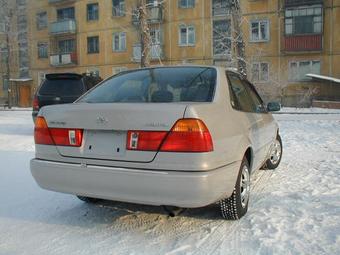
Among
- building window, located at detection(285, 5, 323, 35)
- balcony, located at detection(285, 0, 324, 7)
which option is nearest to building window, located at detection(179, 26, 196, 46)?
balcony, located at detection(285, 0, 324, 7)

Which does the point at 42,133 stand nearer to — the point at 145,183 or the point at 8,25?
the point at 145,183

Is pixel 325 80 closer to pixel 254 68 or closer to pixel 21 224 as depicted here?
pixel 254 68

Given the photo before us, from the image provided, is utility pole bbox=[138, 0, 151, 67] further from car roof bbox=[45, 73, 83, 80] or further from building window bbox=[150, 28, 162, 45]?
building window bbox=[150, 28, 162, 45]

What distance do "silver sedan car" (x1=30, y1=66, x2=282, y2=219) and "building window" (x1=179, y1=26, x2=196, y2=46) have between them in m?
29.3

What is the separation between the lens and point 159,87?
4.24 m

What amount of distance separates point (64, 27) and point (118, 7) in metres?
5.95

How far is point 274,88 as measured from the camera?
28.6 meters

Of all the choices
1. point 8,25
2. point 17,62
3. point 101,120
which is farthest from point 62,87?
point 17,62

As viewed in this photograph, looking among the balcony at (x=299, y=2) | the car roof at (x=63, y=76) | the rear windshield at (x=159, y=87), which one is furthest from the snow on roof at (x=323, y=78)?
the rear windshield at (x=159, y=87)

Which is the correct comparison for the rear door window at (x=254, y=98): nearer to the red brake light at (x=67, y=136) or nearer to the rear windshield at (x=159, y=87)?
the rear windshield at (x=159, y=87)

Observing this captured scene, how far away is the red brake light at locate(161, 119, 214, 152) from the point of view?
11.0 ft

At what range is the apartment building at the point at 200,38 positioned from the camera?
28.4 metres

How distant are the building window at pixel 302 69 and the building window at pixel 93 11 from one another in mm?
18383

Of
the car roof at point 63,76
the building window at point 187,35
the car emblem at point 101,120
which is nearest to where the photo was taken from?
the car emblem at point 101,120
